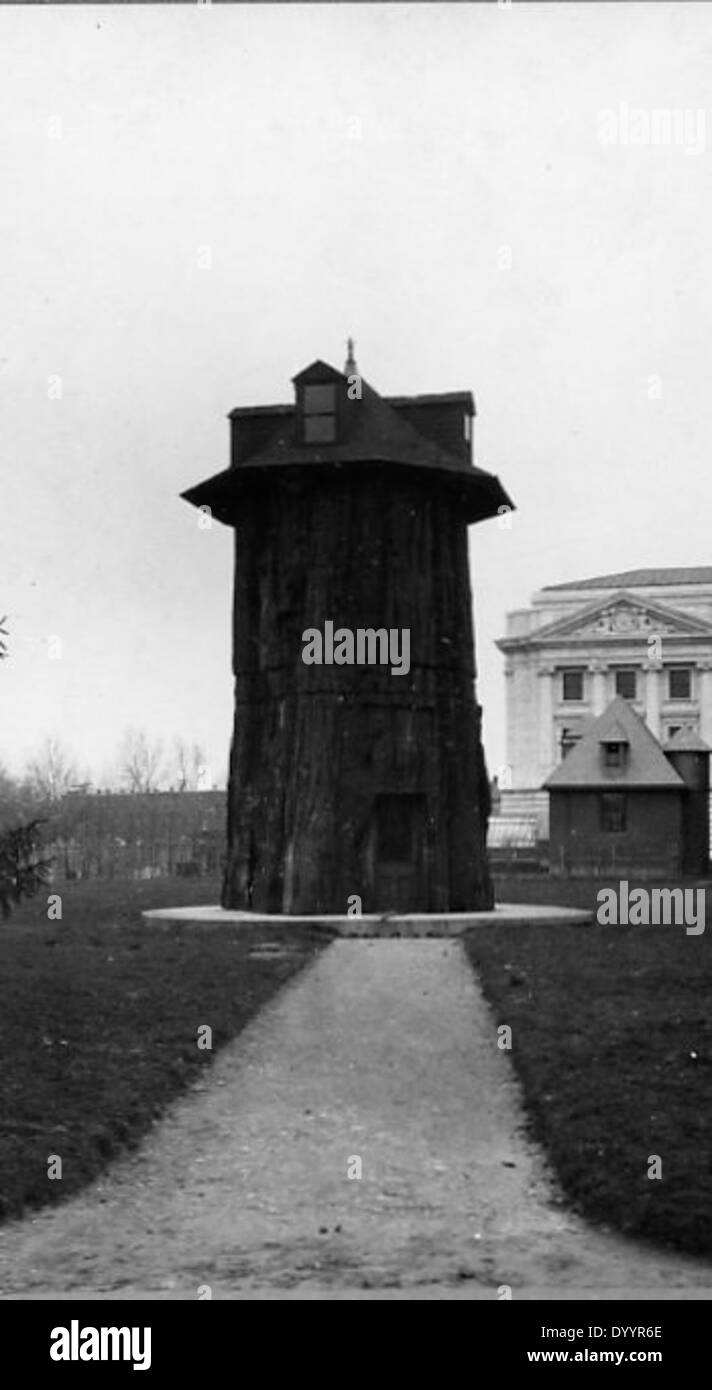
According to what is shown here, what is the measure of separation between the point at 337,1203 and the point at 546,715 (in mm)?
92827

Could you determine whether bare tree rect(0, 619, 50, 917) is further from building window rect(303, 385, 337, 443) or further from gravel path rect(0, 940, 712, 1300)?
building window rect(303, 385, 337, 443)

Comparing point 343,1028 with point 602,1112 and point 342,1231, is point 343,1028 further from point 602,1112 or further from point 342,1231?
point 342,1231

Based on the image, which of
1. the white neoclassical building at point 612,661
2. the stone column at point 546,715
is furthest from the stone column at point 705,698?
the stone column at point 546,715

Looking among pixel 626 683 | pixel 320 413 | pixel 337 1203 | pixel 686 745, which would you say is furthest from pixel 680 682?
pixel 337 1203

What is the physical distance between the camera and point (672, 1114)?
37.7 ft

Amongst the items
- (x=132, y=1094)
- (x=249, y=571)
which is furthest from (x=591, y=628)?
(x=132, y=1094)

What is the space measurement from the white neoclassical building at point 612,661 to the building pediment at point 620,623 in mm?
→ 58

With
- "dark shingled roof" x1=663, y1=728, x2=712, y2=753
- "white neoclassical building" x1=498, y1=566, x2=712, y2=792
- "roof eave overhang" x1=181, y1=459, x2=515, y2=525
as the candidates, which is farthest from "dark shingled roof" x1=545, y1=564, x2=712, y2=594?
"roof eave overhang" x1=181, y1=459, x2=515, y2=525
